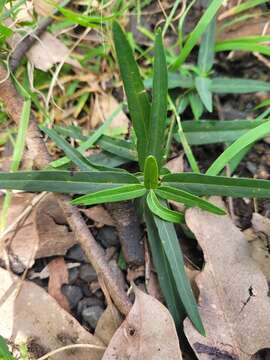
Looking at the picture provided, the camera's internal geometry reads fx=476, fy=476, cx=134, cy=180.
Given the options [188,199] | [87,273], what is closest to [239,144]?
[188,199]

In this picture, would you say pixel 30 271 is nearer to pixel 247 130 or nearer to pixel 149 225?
pixel 149 225

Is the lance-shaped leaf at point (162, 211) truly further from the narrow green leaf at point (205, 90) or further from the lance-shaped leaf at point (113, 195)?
the narrow green leaf at point (205, 90)

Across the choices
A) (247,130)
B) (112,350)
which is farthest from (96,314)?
(247,130)

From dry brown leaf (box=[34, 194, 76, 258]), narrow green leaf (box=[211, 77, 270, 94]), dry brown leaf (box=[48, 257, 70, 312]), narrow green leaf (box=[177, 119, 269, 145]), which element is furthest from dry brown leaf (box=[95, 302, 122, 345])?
narrow green leaf (box=[211, 77, 270, 94])

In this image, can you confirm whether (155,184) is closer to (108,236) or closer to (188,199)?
(188,199)

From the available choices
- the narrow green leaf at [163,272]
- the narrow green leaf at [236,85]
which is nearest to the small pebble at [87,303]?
the narrow green leaf at [163,272]

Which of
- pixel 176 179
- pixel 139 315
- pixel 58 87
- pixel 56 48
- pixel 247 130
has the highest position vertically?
pixel 56 48
